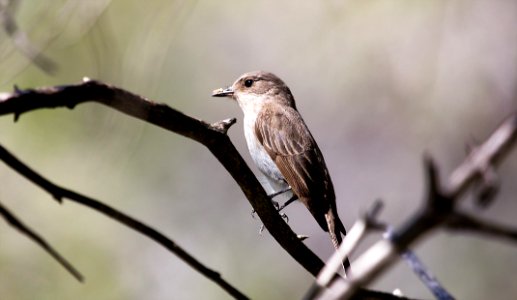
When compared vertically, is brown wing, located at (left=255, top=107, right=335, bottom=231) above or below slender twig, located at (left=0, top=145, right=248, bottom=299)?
below

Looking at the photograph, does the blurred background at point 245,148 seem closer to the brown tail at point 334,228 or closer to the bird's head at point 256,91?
the bird's head at point 256,91

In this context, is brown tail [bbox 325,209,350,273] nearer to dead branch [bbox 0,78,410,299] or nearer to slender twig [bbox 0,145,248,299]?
dead branch [bbox 0,78,410,299]

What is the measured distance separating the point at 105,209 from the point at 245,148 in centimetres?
500

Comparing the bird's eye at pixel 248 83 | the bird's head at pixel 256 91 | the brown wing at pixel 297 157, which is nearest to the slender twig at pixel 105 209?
the brown wing at pixel 297 157

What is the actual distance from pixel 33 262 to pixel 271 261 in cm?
182

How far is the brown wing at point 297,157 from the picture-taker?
15.1 ft

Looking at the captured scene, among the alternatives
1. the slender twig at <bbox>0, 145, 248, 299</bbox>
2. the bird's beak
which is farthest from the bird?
the slender twig at <bbox>0, 145, 248, 299</bbox>

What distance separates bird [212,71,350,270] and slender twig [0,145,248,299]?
270 centimetres

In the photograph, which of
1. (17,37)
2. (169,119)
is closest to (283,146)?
(17,37)

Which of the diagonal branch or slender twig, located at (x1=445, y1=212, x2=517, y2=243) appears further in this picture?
the diagonal branch

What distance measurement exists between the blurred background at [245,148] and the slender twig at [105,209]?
13.8ft

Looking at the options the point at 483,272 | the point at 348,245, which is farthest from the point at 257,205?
the point at 483,272

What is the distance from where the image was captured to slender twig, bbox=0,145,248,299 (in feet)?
4.40

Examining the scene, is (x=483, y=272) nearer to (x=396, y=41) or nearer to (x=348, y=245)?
(x=396, y=41)
